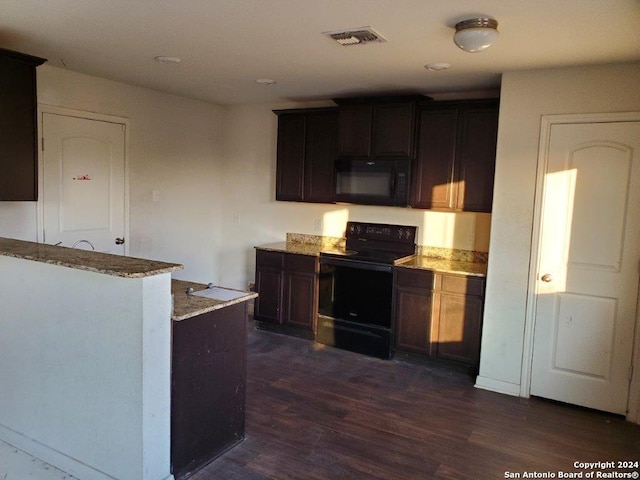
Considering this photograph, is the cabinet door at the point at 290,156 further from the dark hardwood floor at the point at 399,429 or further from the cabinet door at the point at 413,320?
the dark hardwood floor at the point at 399,429

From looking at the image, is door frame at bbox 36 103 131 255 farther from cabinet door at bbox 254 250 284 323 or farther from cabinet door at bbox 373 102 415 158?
cabinet door at bbox 373 102 415 158

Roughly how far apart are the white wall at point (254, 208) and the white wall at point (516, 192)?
132 cm

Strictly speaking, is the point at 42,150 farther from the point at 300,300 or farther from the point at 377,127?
the point at 377,127

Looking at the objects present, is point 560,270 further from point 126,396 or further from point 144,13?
point 144,13

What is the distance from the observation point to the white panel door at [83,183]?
3807 mm

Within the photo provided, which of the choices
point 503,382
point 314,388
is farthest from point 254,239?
point 503,382

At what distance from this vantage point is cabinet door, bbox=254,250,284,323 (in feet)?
15.4

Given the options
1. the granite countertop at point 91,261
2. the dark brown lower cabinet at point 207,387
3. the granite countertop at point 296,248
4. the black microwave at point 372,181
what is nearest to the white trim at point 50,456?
the dark brown lower cabinet at point 207,387

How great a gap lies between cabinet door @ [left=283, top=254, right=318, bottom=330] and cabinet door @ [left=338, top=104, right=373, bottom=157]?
105cm

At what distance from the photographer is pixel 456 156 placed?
160 inches

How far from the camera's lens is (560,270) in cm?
337

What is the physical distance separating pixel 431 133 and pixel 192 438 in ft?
9.95

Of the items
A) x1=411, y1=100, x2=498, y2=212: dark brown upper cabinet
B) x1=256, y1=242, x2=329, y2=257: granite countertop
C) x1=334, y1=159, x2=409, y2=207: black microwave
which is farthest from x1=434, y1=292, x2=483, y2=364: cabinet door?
x1=256, y1=242, x2=329, y2=257: granite countertop

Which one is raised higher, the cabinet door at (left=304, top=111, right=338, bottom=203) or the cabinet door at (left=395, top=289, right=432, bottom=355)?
the cabinet door at (left=304, top=111, right=338, bottom=203)
